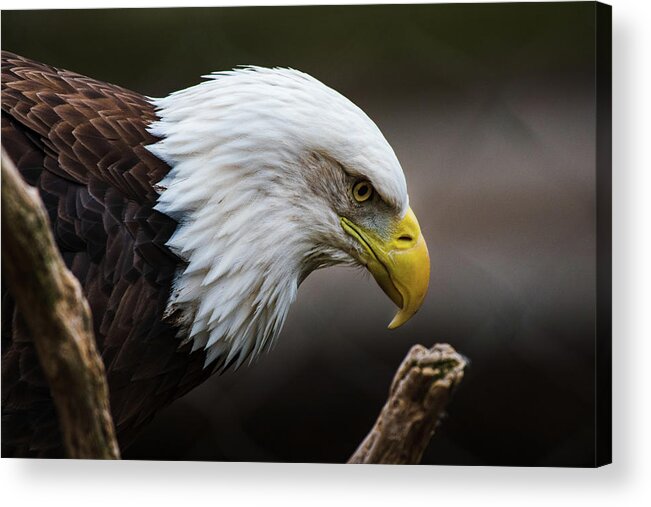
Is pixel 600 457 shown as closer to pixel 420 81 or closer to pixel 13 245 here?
pixel 420 81

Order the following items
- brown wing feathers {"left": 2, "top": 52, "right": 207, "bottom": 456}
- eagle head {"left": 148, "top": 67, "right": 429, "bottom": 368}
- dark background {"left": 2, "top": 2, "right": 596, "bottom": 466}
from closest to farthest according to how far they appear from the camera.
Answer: brown wing feathers {"left": 2, "top": 52, "right": 207, "bottom": 456} < eagle head {"left": 148, "top": 67, "right": 429, "bottom": 368} < dark background {"left": 2, "top": 2, "right": 596, "bottom": 466}

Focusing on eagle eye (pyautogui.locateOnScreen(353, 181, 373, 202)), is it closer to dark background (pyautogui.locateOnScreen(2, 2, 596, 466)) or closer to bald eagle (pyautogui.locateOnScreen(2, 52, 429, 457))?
bald eagle (pyautogui.locateOnScreen(2, 52, 429, 457))

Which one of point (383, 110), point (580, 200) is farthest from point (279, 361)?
point (580, 200)

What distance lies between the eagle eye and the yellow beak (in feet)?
0.23

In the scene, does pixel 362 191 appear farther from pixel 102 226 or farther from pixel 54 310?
pixel 54 310

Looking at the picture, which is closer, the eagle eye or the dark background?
the eagle eye

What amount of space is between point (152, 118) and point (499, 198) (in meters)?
0.98

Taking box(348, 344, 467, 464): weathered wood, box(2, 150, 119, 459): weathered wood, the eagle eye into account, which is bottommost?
box(348, 344, 467, 464): weathered wood

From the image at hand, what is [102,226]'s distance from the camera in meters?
2.43

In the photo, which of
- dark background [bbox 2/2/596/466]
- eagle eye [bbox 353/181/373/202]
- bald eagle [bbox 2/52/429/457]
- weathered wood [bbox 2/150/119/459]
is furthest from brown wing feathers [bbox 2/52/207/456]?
weathered wood [bbox 2/150/119/459]

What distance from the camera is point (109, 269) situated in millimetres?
2441

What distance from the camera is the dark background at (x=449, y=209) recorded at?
2.76 metres

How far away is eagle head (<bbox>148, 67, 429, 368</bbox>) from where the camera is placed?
254 centimetres

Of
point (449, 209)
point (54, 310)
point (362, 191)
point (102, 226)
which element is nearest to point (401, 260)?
point (362, 191)
